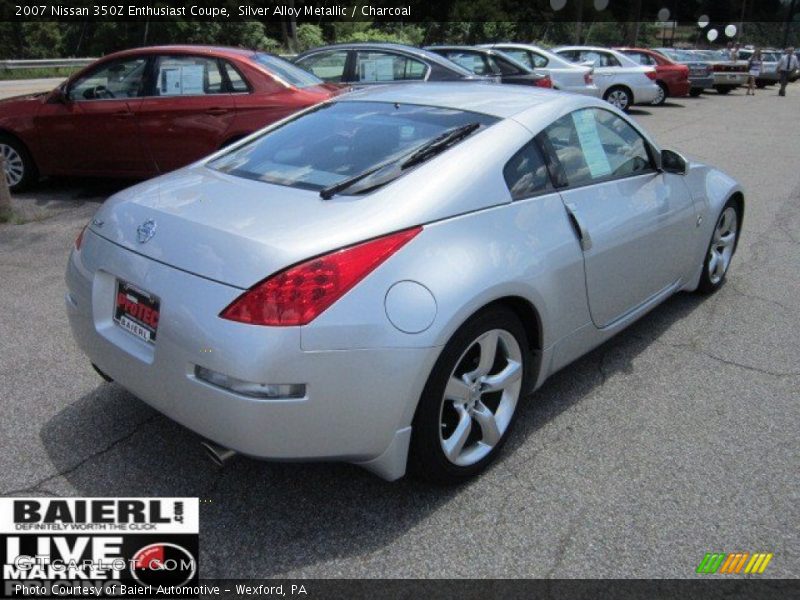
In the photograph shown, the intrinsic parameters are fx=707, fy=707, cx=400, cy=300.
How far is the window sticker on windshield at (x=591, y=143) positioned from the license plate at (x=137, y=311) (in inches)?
84.4

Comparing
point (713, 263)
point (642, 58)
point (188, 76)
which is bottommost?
point (713, 263)

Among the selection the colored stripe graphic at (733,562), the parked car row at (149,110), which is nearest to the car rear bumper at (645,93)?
the parked car row at (149,110)

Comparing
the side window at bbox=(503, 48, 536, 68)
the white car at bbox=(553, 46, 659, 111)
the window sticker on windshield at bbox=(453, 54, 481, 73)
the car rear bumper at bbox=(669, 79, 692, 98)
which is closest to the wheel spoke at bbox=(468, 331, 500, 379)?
the window sticker on windshield at bbox=(453, 54, 481, 73)

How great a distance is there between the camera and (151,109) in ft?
23.4

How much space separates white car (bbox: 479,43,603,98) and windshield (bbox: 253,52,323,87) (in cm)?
725

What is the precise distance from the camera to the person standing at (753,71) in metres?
25.3

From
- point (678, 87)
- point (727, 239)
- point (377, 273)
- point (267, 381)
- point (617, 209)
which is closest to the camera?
point (267, 381)

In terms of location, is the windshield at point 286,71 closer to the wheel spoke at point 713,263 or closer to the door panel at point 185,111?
the door panel at point 185,111

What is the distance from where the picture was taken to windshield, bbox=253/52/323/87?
7.20 meters

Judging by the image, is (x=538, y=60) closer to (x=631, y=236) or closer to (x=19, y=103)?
(x=19, y=103)

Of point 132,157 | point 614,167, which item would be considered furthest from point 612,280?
point 132,157

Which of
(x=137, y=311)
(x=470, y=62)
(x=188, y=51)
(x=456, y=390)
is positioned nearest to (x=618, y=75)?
(x=470, y=62)

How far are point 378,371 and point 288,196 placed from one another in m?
0.86

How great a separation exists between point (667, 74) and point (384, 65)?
42.4 ft
